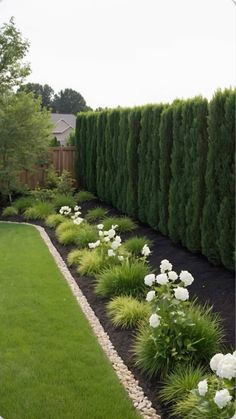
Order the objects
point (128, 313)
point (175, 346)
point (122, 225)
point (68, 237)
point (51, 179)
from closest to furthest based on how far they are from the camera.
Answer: point (175, 346)
point (128, 313)
point (68, 237)
point (122, 225)
point (51, 179)

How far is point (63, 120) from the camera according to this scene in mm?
20547

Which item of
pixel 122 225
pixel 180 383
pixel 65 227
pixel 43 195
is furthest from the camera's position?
pixel 43 195

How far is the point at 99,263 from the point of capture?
6.84m

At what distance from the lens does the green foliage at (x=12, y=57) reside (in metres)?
14.7

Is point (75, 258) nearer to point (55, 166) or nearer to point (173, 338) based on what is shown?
point (173, 338)

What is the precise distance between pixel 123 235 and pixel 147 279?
Result: 5101mm

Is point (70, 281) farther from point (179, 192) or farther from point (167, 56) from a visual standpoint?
point (167, 56)

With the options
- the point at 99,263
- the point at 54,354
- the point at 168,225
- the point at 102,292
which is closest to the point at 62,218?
the point at 168,225

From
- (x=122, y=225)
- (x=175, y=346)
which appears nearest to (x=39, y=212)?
(x=122, y=225)

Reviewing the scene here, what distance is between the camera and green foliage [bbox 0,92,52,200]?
1345cm

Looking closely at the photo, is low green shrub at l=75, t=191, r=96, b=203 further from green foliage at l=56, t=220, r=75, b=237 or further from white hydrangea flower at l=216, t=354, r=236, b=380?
white hydrangea flower at l=216, t=354, r=236, b=380

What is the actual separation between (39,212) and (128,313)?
7.41 meters

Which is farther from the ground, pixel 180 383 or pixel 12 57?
pixel 12 57

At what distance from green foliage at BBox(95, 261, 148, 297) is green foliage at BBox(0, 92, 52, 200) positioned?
839 cm
